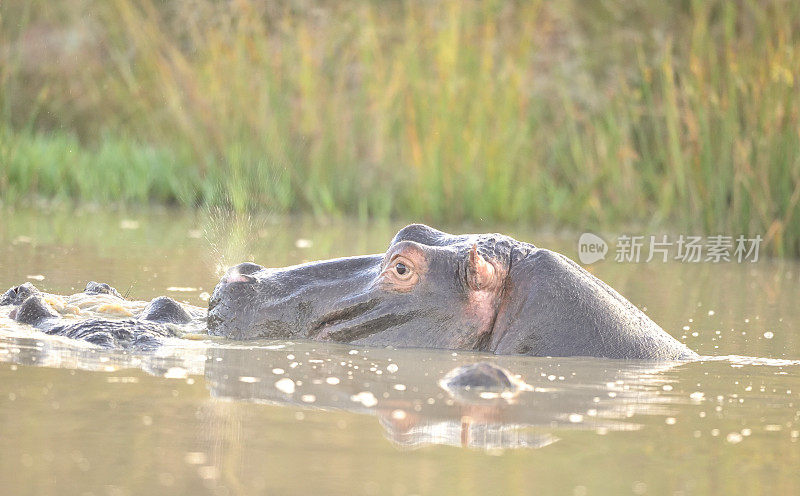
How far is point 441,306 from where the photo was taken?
483cm

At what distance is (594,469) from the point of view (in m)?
3.11

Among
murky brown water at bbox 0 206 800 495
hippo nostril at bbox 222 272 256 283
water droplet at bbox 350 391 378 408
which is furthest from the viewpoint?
hippo nostril at bbox 222 272 256 283

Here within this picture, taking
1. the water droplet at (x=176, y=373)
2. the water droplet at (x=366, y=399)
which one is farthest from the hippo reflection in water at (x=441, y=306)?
the water droplet at (x=366, y=399)

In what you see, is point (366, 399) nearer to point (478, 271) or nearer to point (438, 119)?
point (478, 271)

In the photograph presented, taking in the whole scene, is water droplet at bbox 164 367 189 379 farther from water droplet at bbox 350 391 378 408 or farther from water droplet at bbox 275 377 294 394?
water droplet at bbox 350 391 378 408

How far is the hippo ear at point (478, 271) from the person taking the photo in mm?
4738

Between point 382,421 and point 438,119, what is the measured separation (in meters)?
7.80

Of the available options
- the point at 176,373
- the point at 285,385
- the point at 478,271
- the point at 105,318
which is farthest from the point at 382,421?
the point at 105,318

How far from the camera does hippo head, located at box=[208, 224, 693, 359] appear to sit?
4.81 meters

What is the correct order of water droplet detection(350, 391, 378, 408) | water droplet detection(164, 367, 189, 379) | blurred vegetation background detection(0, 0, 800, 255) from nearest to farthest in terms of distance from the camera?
water droplet detection(350, 391, 378, 408)
water droplet detection(164, 367, 189, 379)
blurred vegetation background detection(0, 0, 800, 255)

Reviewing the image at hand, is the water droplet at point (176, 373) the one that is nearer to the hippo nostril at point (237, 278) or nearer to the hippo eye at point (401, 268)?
the hippo nostril at point (237, 278)
